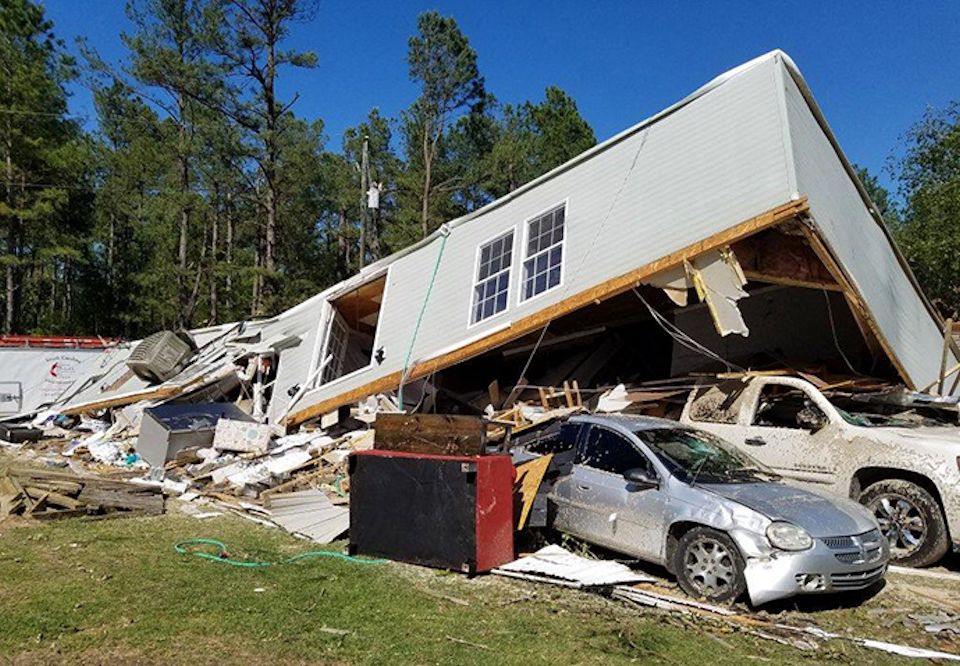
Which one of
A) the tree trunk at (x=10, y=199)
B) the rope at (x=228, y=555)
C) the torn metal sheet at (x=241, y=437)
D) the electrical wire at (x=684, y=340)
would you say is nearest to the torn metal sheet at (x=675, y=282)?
the electrical wire at (x=684, y=340)

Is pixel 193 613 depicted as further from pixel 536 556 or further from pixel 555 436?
pixel 555 436

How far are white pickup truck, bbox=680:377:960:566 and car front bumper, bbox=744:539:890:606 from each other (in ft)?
5.53

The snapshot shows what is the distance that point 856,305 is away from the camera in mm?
9195

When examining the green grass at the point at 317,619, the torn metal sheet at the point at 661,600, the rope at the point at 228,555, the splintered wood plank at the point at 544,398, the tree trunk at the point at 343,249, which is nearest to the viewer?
the green grass at the point at 317,619

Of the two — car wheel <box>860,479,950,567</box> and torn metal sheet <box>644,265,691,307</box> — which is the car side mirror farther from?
torn metal sheet <box>644,265,691,307</box>

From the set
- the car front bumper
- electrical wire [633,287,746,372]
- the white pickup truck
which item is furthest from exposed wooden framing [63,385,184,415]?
the car front bumper

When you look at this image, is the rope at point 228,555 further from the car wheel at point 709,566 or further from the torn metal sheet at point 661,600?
the car wheel at point 709,566

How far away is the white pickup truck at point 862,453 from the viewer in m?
6.85

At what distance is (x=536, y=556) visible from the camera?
22.3 ft

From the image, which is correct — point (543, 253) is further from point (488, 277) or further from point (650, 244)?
point (650, 244)

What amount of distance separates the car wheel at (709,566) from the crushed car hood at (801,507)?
38 cm

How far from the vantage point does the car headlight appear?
536cm

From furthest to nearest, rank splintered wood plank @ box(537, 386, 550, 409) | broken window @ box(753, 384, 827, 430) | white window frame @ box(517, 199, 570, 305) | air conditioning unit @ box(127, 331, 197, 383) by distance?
air conditioning unit @ box(127, 331, 197, 383)
splintered wood plank @ box(537, 386, 550, 409)
white window frame @ box(517, 199, 570, 305)
broken window @ box(753, 384, 827, 430)

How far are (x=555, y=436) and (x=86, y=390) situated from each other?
619 inches
